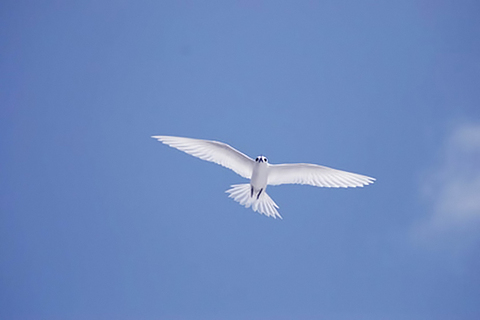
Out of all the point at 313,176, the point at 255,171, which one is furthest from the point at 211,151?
the point at 313,176

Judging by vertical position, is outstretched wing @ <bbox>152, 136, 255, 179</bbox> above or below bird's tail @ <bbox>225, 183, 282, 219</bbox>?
above

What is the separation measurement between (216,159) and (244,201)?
105 cm

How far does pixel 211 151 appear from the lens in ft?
34.2

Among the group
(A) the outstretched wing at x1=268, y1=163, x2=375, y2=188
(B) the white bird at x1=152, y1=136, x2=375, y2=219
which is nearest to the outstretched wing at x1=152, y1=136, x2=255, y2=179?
(B) the white bird at x1=152, y1=136, x2=375, y2=219

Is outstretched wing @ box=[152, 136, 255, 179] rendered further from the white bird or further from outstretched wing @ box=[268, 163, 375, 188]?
outstretched wing @ box=[268, 163, 375, 188]

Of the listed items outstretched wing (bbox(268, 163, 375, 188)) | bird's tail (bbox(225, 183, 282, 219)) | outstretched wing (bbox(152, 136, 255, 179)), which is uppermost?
outstretched wing (bbox(268, 163, 375, 188))

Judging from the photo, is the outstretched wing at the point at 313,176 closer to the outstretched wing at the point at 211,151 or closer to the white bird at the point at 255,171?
the white bird at the point at 255,171

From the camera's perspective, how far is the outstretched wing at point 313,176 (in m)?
10.3

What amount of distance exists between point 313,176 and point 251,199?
1458 millimetres

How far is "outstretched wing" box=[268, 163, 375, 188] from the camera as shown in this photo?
33.9 feet

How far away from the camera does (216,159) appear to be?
413 inches

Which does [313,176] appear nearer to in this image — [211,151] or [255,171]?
[255,171]

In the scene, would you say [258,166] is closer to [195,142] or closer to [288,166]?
[288,166]

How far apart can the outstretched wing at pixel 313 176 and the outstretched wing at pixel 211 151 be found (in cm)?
59
